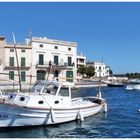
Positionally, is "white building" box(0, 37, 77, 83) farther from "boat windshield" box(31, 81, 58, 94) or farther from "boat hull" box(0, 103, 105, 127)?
"boat hull" box(0, 103, 105, 127)

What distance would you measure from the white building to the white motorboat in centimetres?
3533

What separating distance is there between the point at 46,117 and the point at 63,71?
45.2 metres

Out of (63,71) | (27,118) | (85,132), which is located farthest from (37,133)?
(63,71)

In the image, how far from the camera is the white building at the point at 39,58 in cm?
5741

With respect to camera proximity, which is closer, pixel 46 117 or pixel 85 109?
pixel 46 117

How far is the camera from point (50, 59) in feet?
204

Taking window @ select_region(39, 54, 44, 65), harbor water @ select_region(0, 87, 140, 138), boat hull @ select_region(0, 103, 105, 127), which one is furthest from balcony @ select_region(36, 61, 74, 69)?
boat hull @ select_region(0, 103, 105, 127)

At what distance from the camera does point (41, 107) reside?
18.5 meters

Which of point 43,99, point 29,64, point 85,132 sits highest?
point 29,64

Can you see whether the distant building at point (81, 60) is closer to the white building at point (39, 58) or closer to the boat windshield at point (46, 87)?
the white building at point (39, 58)

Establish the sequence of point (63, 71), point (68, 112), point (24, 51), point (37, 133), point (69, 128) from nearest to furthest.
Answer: point (37, 133) < point (69, 128) < point (68, 112) < point (24, 51) < point (63, 71)

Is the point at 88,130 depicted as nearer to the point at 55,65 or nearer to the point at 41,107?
the point at 41,107

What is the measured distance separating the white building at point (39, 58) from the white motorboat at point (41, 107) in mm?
35333

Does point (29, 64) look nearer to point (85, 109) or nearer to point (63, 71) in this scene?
point (63, 71)
